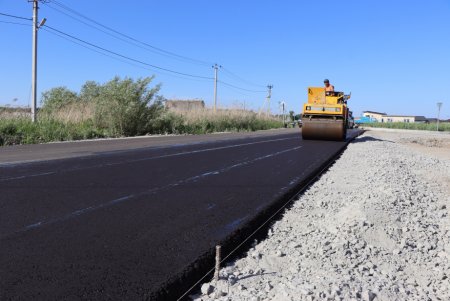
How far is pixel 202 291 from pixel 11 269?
1642mm

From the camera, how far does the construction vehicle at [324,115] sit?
874 inches

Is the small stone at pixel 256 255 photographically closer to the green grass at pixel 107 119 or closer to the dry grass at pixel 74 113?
the green grass at pixel 107 119

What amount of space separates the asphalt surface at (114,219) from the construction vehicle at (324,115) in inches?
470

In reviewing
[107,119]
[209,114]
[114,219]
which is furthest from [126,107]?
[114,219]

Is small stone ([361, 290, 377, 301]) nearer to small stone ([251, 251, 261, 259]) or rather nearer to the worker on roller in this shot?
small stone ([251, 251, 261, 259])

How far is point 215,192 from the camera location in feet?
25.5

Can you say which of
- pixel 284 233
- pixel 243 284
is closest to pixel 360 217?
pixel 284 233

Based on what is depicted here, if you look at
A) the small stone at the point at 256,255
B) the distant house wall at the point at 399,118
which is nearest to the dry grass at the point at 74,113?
the small stone at the point at 256,255

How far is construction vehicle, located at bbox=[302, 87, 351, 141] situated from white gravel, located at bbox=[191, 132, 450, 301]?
44.1ft

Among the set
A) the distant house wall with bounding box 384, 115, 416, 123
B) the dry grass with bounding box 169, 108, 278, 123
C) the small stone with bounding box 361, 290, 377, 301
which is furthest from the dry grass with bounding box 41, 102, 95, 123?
the distant house wall with bounding box 384, 115, 416, 123

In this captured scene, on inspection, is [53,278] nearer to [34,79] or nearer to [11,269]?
[11,269]

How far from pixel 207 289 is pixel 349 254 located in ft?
6.57

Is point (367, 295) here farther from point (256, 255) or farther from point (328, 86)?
point (328, 86)

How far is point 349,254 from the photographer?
16.7ft
